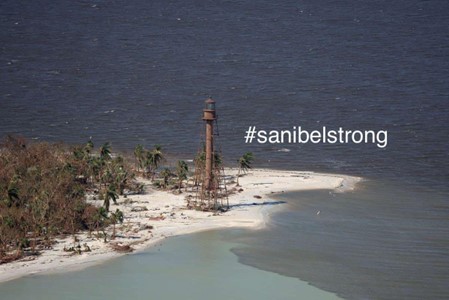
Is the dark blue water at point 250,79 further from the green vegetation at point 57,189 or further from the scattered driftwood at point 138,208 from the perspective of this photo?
the scattered driftwood at point 138,208

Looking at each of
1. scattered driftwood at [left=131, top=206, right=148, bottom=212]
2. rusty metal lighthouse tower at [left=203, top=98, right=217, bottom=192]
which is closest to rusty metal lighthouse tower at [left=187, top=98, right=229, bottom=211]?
rusty metal lighthouse tower at [left=203, top=98, right=217, bottom=192]

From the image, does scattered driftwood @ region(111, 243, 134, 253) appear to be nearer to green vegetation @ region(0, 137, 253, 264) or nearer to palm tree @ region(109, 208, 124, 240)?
green vegetation @ region(0, 137, 253, 264)

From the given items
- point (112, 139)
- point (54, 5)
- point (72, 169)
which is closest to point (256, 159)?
point (112, 139)

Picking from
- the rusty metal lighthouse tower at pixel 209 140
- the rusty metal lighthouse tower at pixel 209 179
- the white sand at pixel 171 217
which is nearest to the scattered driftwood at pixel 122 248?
the white sand at pixel 171 217

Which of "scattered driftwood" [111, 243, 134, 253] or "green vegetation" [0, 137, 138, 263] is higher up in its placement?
"green vegetation" [0, 137, 138, 263]

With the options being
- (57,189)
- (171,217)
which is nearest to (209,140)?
(171,217)

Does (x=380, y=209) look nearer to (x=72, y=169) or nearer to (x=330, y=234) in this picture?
(x=330, y=234)
